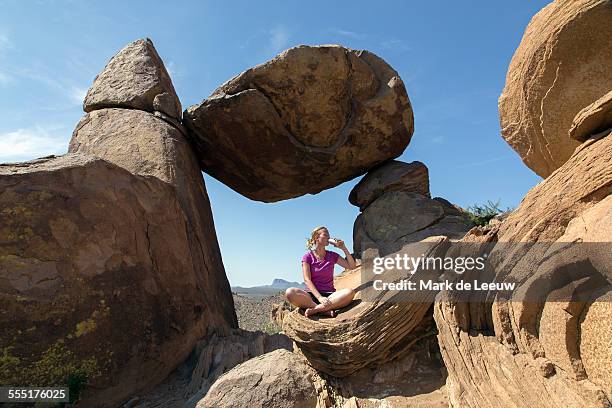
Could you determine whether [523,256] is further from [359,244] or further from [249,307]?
[249,307]

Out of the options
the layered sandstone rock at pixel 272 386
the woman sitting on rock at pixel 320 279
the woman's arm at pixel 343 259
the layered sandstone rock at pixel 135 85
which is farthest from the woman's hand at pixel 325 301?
the layered sandstone rock at pixel 135 85

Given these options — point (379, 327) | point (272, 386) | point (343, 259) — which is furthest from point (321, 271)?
point (272, 386)

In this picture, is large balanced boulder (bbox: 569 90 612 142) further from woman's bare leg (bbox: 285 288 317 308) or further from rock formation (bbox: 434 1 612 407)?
woman's bare leg (bbox: 285 288 317 308)

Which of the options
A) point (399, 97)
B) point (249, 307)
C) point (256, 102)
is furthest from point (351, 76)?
point (249, 307)

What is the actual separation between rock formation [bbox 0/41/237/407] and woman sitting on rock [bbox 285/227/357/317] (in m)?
3.00

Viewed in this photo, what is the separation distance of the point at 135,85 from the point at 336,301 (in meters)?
8.57

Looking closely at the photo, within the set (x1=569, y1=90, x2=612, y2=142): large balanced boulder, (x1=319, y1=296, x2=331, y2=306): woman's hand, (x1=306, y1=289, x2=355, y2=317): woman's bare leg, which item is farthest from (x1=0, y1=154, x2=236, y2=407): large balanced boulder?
(x1=569, y1=90, x2=612, y2=142): large balanced boulder

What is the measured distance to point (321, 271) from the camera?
5414 millimetres

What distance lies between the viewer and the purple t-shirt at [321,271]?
5410mm

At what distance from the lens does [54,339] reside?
6.02 m

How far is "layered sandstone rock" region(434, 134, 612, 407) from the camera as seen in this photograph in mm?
3057

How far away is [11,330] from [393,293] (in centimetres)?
515

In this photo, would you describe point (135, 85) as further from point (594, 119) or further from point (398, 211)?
point (594, 119)

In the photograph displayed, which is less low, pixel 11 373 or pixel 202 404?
pixel 11 373
